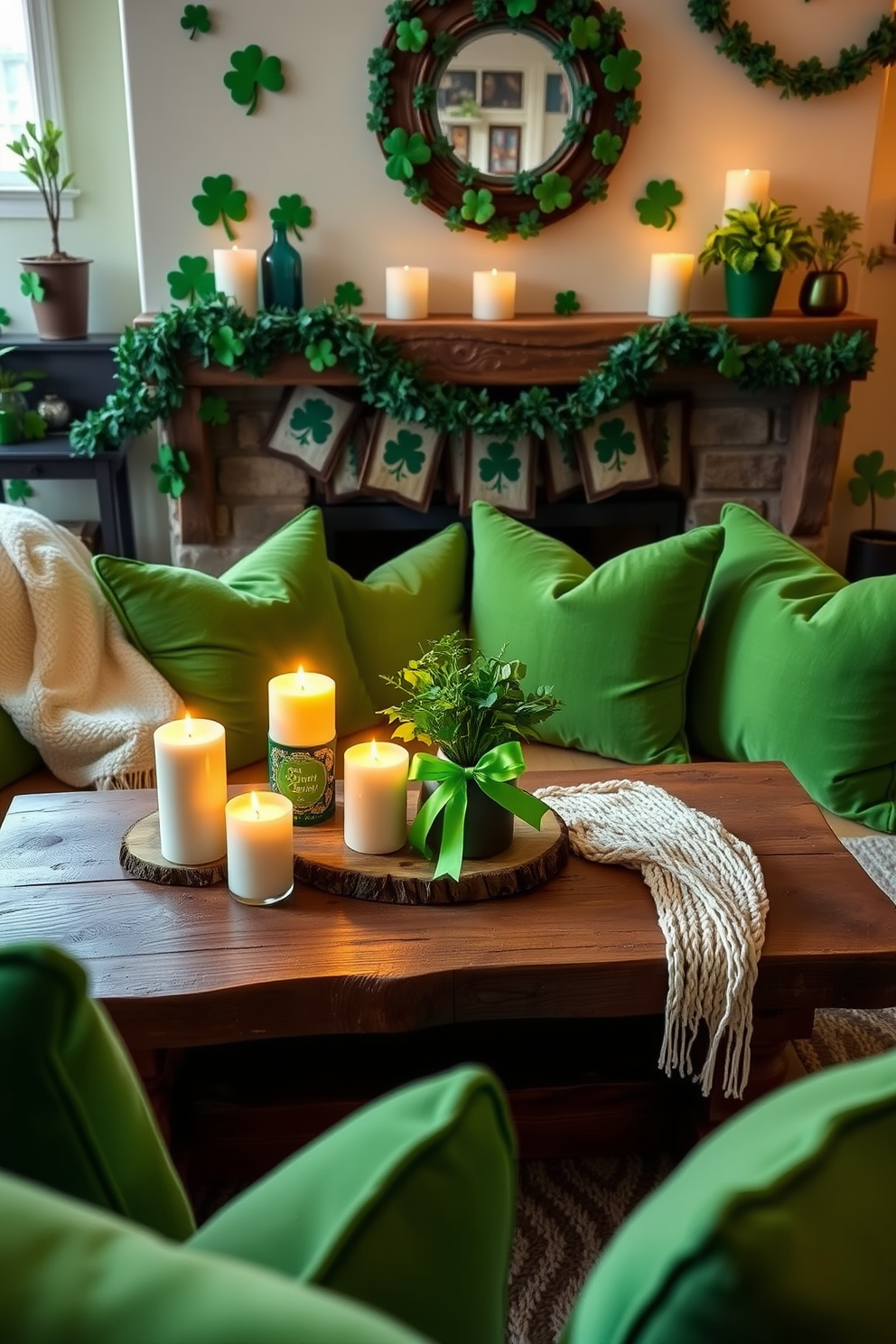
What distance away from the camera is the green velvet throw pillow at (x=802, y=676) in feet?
6.79

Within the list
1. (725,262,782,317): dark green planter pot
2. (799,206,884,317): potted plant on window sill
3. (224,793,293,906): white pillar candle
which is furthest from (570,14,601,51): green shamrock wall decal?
(224,793,293,906): white pillar candle

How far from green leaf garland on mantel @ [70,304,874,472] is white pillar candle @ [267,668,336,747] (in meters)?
1.31

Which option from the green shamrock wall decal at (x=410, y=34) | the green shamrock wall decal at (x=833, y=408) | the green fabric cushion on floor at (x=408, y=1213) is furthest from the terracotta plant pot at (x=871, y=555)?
the green fabric cushion on floor at (x=408, y=1213)

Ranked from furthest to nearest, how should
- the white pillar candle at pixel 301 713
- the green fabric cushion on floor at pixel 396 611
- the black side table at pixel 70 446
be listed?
the black side table at pixel 70 446 → the green fabric cushion on floor at pixel 396 611 → the white pillar candle at pixel 301 713

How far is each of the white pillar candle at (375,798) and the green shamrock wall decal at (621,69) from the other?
6.39ft

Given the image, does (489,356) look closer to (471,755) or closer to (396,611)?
(396,611)

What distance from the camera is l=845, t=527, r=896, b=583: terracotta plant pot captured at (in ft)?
11.4

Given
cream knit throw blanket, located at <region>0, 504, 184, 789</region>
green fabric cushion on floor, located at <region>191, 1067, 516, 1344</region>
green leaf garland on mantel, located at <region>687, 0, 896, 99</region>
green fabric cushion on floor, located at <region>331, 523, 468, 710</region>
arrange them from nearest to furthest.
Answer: green fabric cushion on floor, located at <region>191, 1067, 516, 1344</region> → cream knit throw blanket, located at <region>0, 504, 184, 789</region> → green fabric cushion on floor, located at <region>331, 523, 468, 710</region> → green leaf garland on mantel, located at <region>687, 0, 896, 99</region>

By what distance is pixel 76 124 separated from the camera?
3.52 metres

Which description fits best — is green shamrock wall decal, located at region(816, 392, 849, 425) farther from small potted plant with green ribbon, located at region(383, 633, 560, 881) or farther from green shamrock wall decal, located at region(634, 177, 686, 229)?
small potted plant with green ribbon, located at region(383, 633, 560, 881)

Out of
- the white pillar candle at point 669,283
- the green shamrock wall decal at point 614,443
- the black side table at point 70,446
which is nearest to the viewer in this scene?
the white pillar candle at point 669,283

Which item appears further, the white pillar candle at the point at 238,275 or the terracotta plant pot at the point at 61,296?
the terracotta plant pot at the point at 61,296

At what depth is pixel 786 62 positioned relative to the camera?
114 inches

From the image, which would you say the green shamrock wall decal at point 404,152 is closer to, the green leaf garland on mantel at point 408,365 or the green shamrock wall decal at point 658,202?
the green leaf garland on mantel at point 408,365
